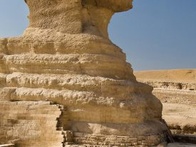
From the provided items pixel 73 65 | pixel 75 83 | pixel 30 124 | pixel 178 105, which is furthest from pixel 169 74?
pixel 30 124

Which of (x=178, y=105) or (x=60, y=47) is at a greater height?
(x=60, y=47)

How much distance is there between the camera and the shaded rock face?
854 cm

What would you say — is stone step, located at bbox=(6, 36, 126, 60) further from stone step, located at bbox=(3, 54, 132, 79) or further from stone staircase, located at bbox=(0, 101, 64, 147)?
stone staircase, located at bbox=(0, 101, 64, 147)

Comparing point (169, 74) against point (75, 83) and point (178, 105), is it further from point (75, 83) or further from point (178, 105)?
point (75, 83)

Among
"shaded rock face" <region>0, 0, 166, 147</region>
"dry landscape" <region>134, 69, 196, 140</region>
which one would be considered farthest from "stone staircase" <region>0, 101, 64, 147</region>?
"dry landscape" <region>134, 69, 196, 140</region>

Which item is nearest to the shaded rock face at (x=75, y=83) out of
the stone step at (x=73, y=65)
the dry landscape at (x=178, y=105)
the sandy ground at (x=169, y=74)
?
the stone step at (x=73, y=65)

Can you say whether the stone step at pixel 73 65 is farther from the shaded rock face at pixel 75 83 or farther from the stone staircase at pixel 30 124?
the stone staircase at pixel 30 124

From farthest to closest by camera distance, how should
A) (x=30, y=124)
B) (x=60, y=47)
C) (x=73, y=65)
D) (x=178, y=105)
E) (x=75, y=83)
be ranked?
1. (x=178, y=105)
2. (x=60, y=47)
3. (x=73, y=65)
4. (x=30, y=124)
5. (x=75, y=83)

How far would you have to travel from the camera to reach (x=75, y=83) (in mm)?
8938

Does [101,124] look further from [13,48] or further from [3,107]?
[13,48]

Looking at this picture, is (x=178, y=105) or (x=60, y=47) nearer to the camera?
(x=60, y=47)

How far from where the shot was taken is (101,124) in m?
8.53

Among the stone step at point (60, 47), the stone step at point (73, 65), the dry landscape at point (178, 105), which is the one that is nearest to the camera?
the stone step at point (73, 65)

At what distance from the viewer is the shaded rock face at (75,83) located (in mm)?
8539
